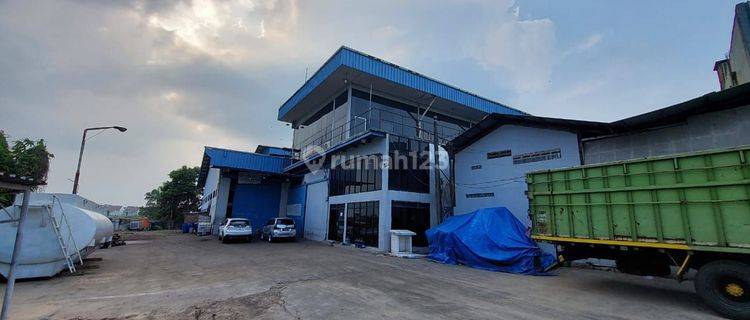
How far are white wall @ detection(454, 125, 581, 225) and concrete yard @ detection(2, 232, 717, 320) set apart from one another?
4324 mm

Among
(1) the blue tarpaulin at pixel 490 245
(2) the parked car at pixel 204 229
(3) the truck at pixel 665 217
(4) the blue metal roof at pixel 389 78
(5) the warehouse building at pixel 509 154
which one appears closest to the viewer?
(3) the truck at pixel 665 217

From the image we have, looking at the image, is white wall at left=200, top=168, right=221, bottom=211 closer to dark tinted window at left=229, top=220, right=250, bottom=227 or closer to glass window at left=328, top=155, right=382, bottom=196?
dark tinted window at left=229, top=220, right=250, bottom=227

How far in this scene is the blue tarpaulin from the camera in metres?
11.5

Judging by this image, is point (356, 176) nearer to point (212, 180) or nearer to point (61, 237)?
point (61, 237)

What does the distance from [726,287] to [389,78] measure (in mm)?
17293

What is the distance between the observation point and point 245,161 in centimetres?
2722

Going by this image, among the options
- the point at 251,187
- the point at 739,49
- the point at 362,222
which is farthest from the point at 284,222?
the point at 739,49

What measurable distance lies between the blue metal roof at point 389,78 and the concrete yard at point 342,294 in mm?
12532

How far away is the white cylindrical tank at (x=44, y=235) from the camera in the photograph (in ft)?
28.1

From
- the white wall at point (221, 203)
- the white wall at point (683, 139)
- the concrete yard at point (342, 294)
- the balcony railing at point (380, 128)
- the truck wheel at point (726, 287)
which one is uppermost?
the balcony railing at point (380, 128)

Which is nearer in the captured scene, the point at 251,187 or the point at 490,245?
the point at 490,245

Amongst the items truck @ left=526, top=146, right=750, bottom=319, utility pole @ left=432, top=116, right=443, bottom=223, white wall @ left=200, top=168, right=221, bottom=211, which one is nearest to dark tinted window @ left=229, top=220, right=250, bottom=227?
white wall @ left=200, top=168, right=221, bottom=211

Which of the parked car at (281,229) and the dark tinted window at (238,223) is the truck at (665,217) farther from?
the dark tinted window at (238,223)

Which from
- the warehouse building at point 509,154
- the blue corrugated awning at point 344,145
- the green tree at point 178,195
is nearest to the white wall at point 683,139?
the warehouse building at point 509,154
